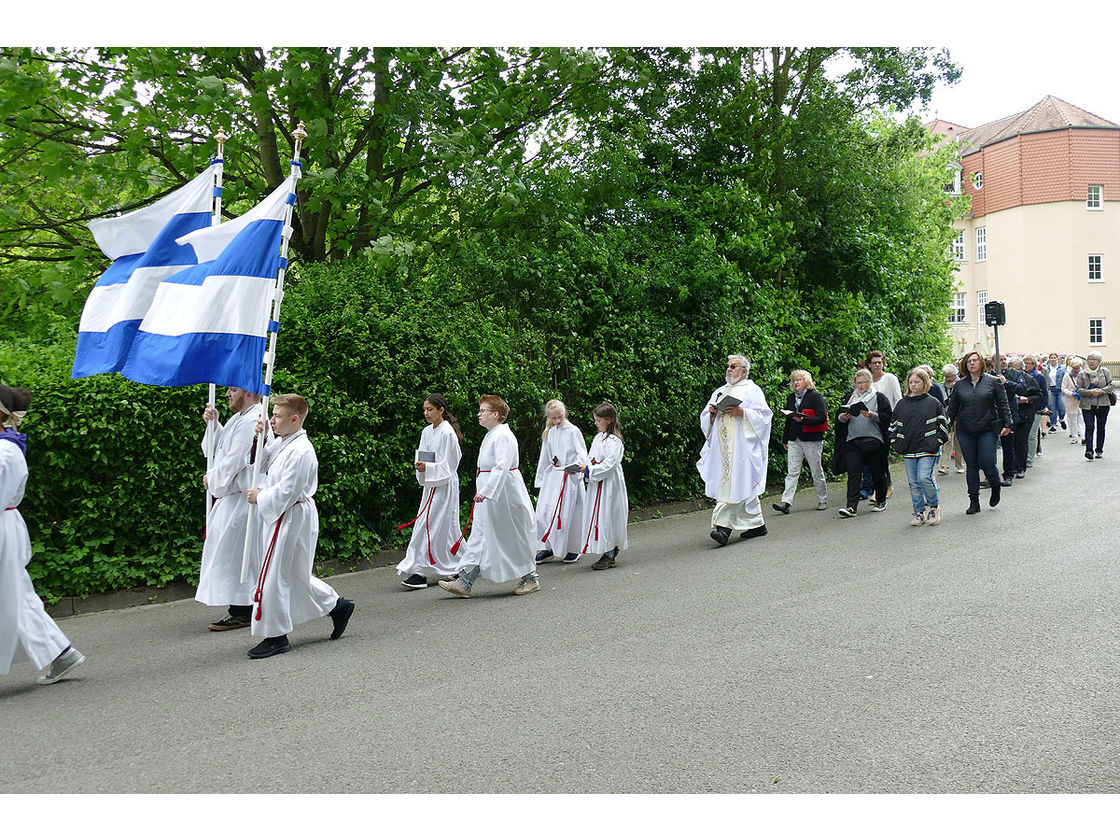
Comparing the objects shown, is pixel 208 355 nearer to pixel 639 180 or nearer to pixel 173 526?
pixel 173 526

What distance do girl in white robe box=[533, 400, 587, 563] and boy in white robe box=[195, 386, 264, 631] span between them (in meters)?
3.90

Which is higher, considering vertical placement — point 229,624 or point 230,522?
point 230,522

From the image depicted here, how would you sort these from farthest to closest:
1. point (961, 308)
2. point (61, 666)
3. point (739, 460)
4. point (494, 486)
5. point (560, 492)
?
point (961, 308), point (739, 460), point (560, 492), point (494, 486), point (61, 666)

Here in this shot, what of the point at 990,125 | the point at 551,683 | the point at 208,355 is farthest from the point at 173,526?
the point at 990,125

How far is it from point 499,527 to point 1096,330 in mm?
56728

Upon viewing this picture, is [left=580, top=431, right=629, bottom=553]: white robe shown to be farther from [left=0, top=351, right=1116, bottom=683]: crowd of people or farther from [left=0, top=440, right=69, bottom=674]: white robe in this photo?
[left=0, top=440, right=69, bottom=674]: white robe

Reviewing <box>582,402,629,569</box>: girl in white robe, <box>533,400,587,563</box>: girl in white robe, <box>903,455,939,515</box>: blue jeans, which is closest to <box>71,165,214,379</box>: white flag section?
<box>533,400,587,563</box>: girl in white robe

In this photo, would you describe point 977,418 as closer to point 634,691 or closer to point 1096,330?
point 634,691

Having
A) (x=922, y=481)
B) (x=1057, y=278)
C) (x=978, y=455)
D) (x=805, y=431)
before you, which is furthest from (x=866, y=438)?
(x=1057, y=278)

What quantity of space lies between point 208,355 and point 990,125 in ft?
225

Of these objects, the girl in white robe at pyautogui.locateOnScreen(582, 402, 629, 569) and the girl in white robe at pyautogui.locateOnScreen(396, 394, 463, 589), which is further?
the girl in white robe at pyautogui.locateOnScreen(582, 402, 629, 569)

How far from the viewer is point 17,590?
611cm

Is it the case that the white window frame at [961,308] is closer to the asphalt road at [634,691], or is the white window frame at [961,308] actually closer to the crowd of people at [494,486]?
the crowd of people at [494,486]

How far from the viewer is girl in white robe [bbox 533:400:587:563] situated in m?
10.9
